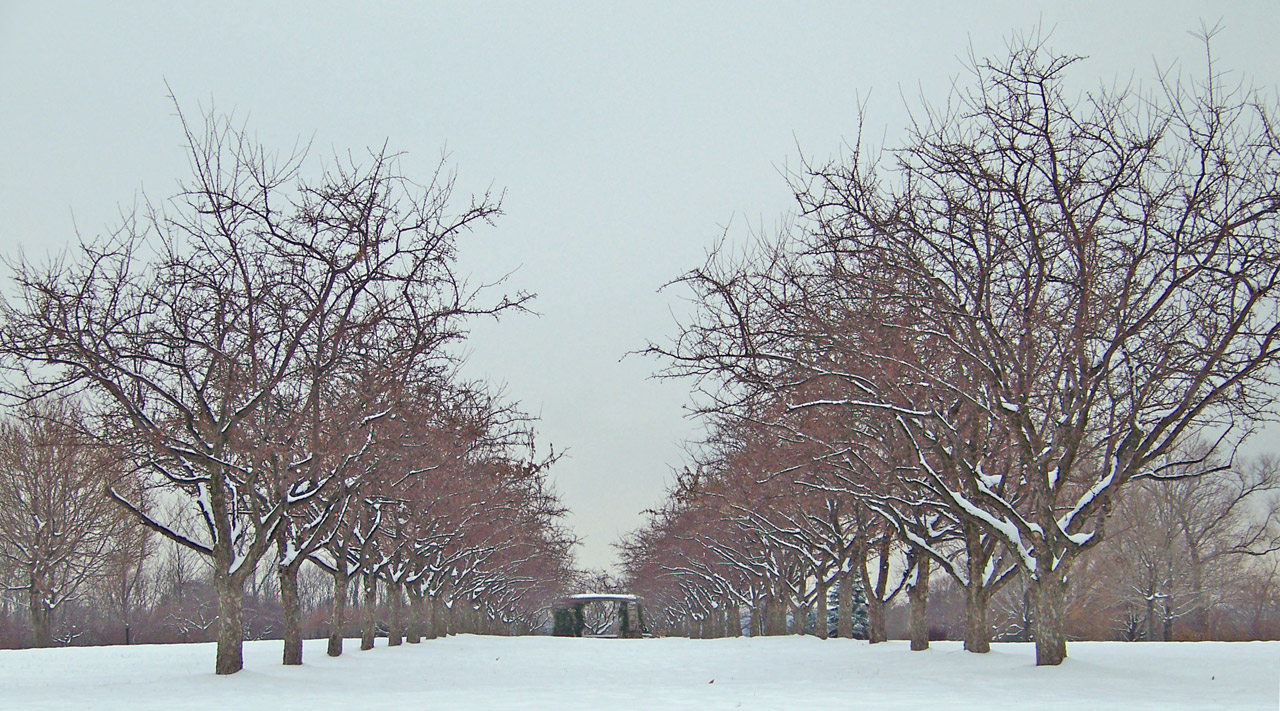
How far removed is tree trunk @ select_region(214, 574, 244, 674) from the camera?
17.8m

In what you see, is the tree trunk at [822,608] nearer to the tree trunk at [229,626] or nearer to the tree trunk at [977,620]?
the tree trunk at [977,620]

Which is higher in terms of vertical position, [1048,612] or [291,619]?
[1048,612]

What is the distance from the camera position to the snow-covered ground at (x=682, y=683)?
13.1 m

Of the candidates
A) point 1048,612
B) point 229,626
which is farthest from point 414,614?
point 1048,612

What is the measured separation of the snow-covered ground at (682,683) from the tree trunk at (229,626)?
11.1 inches

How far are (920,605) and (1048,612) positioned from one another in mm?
10030

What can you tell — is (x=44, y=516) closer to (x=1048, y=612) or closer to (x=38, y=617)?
(x=38, y=617)

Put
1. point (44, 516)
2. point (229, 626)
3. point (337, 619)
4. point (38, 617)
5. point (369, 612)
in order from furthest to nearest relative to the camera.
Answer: point (44, 516), point (38, 617), point (369, 612), point (337, 619), point (229, 626)

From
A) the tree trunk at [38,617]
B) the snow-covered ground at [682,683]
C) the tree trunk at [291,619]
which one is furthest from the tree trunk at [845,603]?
the tree trunk at [38,617]

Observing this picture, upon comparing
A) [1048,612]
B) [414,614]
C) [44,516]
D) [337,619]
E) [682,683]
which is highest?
[44,516]

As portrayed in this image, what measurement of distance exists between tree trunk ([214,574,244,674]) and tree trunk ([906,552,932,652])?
1606cm

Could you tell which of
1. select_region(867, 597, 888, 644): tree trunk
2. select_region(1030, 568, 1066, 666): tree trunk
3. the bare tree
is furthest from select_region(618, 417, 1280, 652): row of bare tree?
the bare tree

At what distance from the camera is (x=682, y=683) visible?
18328 mm

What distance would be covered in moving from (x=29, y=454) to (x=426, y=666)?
88.5 feet
